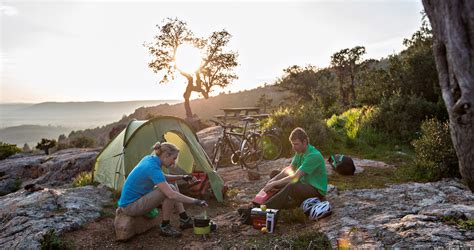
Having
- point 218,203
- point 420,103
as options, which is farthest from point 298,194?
point 420,103

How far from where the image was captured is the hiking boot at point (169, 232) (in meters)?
5.89

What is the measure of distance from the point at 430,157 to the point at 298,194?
13.8 feet

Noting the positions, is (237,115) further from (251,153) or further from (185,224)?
(185,224)

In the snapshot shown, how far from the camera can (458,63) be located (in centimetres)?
362

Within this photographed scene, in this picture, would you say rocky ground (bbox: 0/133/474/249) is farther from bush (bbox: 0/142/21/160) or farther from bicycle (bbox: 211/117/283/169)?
bush (bbox: 0/142/21/160)

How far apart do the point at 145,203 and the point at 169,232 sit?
0.61 metres

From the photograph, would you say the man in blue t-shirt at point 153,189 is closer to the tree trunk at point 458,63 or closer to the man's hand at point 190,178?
the man's hand at point 190,178

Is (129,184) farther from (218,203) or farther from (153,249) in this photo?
(218,203)

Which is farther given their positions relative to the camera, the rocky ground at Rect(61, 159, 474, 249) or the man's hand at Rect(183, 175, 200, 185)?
the man's hand at Rect(183, 175, 200, 185)

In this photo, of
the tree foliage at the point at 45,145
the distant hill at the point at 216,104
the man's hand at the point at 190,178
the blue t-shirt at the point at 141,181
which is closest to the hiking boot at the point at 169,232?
the blue t-shirt at the point at 141,181

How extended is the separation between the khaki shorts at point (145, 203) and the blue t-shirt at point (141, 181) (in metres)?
0.08

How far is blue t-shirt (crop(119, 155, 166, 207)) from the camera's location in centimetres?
574

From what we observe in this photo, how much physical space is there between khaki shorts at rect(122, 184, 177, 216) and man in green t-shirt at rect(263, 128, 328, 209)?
1847mm

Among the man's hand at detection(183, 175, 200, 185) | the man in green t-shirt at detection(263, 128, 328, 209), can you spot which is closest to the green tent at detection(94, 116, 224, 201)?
the man's hand at detection(183, 175, 200, 185)
